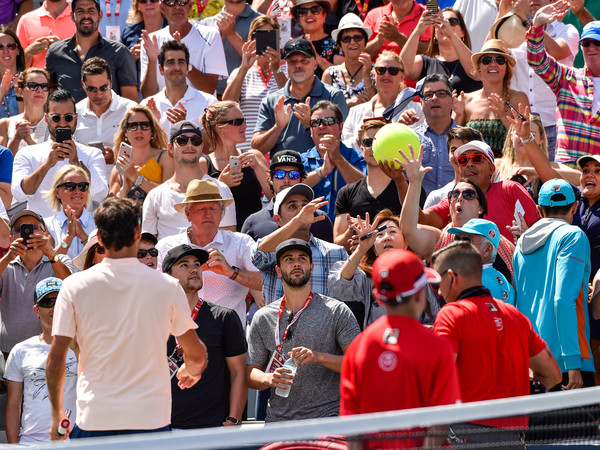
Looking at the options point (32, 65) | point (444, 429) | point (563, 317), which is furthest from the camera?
point (32, 65)

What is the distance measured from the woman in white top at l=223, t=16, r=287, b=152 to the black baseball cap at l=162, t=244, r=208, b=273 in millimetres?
3816

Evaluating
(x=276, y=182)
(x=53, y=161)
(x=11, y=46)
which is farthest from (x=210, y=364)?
(x=11, y=46)

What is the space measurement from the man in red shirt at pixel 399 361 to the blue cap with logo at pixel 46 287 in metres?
4.00

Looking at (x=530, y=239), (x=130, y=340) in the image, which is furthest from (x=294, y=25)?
(x=130, y=340)

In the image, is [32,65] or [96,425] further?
[32,65]

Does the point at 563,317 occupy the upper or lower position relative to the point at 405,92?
lower

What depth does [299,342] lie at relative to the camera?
24.6ft

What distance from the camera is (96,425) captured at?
539 cm

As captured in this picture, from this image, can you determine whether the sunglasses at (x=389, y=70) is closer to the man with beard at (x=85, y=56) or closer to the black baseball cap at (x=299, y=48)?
the black baseball cap at (x=299, y=48)

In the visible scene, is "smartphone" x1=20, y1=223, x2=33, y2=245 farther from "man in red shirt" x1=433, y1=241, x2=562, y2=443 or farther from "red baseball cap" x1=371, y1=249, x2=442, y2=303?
"red baseball cap" x1=371, y1=249, x2=442, y2=303

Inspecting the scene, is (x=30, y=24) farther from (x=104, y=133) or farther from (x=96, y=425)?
(x=96, y=425)

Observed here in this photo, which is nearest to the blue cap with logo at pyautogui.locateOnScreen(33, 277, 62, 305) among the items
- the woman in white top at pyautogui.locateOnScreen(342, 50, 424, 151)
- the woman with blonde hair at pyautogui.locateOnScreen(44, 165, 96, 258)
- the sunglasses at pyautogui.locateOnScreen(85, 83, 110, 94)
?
the woman with blonde hair at pyautogui.locateOnScreen(44, 165, 96, 258)

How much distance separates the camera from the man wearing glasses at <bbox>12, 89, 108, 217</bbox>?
33.0 feet

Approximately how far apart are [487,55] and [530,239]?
3.38 meters
